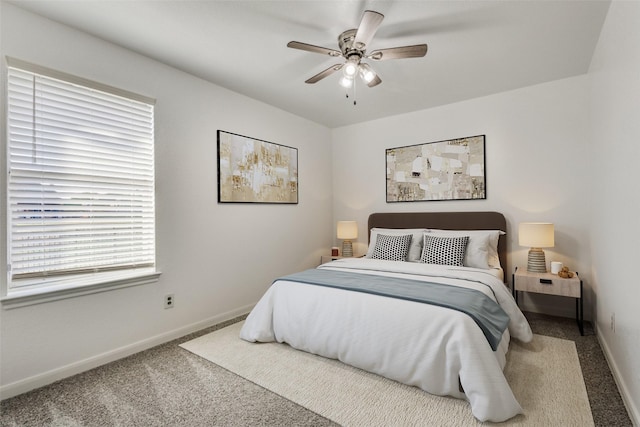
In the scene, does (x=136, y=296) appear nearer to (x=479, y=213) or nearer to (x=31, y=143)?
(x=31, y=143)

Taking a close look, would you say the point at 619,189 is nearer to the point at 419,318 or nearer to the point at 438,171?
the point at 419,318

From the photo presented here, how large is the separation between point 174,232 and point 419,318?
7.47 ft

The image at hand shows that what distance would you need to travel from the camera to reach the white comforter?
69.8 inches

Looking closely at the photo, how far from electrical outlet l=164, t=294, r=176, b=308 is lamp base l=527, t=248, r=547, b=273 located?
3562 mm

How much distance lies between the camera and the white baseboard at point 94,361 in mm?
2039

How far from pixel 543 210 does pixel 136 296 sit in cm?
416

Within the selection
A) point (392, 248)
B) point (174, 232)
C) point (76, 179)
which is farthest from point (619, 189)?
point (76, 179)

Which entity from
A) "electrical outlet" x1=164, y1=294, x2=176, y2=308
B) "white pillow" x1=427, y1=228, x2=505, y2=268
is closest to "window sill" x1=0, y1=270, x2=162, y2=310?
"electrical outlet" x1=164, y1=294, x2=176, y2=308

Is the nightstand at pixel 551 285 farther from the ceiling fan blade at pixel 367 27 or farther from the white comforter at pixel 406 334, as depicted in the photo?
the ceiling fan blade at pixel 367 27

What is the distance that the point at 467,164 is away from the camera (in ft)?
12.7

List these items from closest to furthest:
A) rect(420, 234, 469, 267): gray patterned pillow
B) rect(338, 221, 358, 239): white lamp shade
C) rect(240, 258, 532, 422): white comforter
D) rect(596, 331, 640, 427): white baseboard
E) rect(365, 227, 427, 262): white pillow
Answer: rect(596, 331, 640, 427): white baseboard → rect(240, 258, 532, 422): white comforter → rect(420, 234, 469, 267): gray patterned pillow → rect(365, 227, 427, 262): white pillow → rect(338, 221, 358, 239): white lamp shade

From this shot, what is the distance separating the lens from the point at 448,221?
3916 millimetres

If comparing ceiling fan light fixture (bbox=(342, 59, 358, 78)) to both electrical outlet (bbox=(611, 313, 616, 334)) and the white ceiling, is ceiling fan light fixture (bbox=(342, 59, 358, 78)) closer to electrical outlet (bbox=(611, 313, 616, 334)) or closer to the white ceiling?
the white ceiling

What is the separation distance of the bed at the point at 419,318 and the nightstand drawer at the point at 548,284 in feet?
0.88
